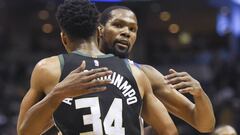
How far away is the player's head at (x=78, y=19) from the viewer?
3576mm

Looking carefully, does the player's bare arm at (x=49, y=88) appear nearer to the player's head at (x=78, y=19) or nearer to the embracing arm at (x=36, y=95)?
the embracing arm at (x=36, y=95)

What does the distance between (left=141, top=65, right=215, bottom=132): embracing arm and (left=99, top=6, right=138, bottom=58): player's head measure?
206 mm

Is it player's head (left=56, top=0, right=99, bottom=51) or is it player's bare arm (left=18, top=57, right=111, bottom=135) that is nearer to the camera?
player's bare arm (left=18, top=57, right=111, bottom=135)

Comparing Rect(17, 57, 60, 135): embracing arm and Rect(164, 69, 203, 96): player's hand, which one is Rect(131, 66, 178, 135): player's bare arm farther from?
Rect(17, 57, 60, 135): embracing arm

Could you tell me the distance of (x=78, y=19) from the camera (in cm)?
357

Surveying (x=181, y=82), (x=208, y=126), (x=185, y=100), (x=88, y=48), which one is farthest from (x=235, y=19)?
(x=88, y=48)

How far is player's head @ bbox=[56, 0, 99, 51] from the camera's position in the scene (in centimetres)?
358

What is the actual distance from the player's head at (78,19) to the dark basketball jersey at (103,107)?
0.44 feet

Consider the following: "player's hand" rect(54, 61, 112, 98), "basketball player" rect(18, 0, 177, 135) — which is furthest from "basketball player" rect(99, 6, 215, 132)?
"player's hand" rect(54, 61, 112, 98)

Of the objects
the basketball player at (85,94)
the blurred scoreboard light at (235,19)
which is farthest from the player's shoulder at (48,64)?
the blurred scoreboard light at (235,19)

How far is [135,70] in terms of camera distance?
12.2 feet

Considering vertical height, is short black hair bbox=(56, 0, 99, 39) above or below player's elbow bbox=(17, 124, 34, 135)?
above

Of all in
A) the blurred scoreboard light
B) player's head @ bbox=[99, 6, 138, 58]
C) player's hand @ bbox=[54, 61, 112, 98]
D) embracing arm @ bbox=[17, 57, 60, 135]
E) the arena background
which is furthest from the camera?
the blurred scoreboard light

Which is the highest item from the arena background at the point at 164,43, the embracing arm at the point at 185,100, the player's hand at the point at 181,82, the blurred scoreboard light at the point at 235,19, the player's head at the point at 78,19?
the player's head at the point at 78,19
